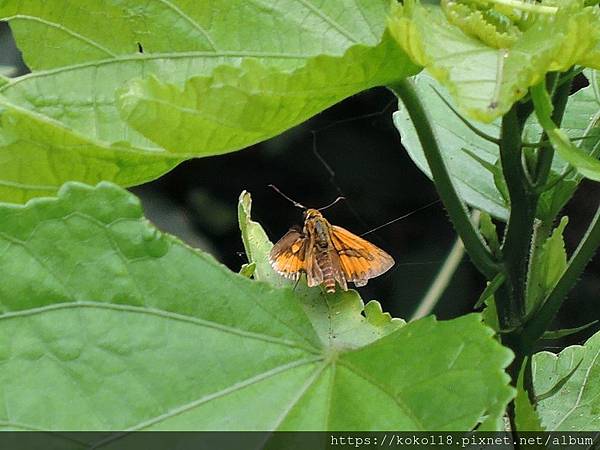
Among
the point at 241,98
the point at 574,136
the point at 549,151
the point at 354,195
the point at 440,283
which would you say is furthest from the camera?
the point at 354,195

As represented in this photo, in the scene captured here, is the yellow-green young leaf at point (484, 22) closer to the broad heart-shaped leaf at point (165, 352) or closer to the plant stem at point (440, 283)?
the broad heart-shaped leaf at point (165, 352)

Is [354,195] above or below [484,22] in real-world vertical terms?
below

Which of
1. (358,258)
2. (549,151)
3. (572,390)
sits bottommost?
(572,390)

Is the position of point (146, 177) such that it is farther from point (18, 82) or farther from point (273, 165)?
point (273, 165)

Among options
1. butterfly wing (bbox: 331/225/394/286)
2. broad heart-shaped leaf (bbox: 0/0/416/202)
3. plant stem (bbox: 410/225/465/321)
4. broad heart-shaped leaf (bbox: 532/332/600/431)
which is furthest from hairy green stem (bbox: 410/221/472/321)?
broad heart-shaped leaf (bbox: 0/0/416/202)

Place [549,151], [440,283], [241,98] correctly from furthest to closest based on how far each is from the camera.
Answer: [440,283] < [549,151] < [241,98]

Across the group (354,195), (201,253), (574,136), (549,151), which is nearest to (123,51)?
(201,253)

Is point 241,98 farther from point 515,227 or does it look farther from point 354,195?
point 354,195
